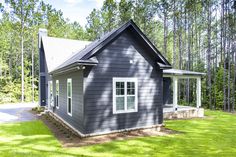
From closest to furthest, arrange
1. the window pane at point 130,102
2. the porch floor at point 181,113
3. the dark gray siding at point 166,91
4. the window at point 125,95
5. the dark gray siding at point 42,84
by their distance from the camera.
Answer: the window at point 125,95 → the window pane at point 130,102 → the porch floor at point 181,113 → the dark gray siding at point 166,91 → the dark gray siding at point 42,84

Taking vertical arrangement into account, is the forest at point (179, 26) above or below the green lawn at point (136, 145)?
above

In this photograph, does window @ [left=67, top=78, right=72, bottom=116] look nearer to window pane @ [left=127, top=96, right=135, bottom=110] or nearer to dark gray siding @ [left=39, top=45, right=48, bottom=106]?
window pane @ [left=127, top=96, right=135, bottom=110]

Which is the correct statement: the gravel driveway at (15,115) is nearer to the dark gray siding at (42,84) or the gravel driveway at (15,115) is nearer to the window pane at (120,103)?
the dark gray siding at (42,84)

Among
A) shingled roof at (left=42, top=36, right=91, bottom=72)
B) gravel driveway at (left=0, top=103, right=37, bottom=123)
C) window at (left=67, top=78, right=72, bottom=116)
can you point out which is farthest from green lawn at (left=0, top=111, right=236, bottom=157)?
shingled roof at (left=42, top=36, right=91, bottom=72)

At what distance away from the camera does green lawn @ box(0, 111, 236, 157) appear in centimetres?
585

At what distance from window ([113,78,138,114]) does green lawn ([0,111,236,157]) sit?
1.37 meters

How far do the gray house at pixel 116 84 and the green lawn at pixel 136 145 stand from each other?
3.43ft

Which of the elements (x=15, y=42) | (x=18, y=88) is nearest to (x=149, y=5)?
(x=18, y=88)

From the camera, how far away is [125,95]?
809 cm

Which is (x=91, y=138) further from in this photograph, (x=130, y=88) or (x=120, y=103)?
(x=130, y=88)

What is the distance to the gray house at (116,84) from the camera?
23.8 feet

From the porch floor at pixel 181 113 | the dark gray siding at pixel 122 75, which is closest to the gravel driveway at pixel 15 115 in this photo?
the dark gray siding at pixel 122 75

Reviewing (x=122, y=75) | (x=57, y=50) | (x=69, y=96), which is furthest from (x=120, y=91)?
(x=57, y=50)

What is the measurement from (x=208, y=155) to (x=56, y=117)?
352 inches
